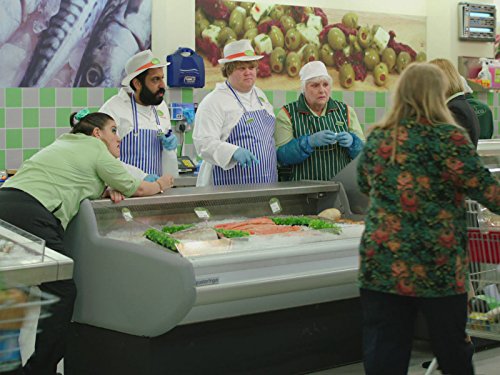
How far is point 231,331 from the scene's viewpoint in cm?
429

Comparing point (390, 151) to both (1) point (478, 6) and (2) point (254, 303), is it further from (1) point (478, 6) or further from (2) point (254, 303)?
(1) point (478, 6)

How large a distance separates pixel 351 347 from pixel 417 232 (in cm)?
197

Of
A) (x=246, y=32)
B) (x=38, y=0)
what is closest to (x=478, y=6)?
(x=246, y=32)

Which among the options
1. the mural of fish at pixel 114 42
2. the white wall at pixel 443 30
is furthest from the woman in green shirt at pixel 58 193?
the white wall at pixel 443 30

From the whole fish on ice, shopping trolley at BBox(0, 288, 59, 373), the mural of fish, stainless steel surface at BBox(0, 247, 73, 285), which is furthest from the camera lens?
the mural of fish

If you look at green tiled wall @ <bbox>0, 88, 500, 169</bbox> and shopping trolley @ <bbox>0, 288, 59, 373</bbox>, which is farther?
green tiled wall @ <bbox>0, 88, 500, 169</bbox>

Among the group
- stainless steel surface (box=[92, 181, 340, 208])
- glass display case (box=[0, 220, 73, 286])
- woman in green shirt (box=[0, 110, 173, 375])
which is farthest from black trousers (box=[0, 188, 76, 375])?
glass display case (box=[0, 220, 73, 286])

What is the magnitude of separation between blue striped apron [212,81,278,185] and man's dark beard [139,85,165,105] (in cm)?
48

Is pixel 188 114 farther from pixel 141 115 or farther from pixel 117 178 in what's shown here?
pixel 117 178

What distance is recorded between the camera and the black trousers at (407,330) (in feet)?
10.2

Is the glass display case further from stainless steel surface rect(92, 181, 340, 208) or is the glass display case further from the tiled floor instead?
the tiled floor

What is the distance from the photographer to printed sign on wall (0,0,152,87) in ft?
21.9

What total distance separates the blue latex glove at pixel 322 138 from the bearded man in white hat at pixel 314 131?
0.25ft

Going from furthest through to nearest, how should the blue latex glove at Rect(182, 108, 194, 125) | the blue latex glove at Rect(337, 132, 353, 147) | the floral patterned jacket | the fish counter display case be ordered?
the blue latex glove at Rect(182, 108, 194, 125), the blue latex glove at Rect(337, 132, 353, 147), the fish counter display case, the floral patterned jacket
